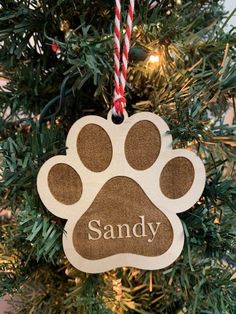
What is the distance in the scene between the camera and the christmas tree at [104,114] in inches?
14.3

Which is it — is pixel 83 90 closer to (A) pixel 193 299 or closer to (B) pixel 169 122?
(B) pixel 169 122

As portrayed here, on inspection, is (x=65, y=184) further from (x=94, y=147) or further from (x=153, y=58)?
(x=153, y=58)

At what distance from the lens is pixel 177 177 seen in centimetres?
37

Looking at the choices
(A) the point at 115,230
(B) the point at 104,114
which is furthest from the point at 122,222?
(B) the point at 104,114

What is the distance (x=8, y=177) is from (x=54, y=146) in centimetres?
5

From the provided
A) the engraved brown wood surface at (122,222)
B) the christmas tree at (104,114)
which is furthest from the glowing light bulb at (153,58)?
the engraved brown wood surface at (122,222)

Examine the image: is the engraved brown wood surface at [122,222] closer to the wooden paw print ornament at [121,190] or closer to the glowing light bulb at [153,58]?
the wooden paw print ornament at [121,190]

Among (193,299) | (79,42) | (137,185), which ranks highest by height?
(79,42)

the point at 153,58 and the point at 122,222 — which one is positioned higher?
the point at 153,58

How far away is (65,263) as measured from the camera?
0.43m

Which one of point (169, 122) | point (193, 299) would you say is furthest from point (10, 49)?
point (193, 299)

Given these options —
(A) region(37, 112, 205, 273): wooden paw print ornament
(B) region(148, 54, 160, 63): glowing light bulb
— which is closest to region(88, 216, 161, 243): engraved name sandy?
(A) region(37, 112, 205, 273): wooden paw print ornament

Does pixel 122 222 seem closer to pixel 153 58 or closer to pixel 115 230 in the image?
pixel 115 230

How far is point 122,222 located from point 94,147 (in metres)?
0.07
